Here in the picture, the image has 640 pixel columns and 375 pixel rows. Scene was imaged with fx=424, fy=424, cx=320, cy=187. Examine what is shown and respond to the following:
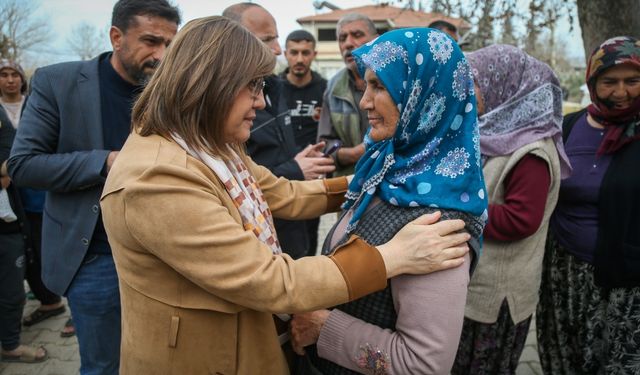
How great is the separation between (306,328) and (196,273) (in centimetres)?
56

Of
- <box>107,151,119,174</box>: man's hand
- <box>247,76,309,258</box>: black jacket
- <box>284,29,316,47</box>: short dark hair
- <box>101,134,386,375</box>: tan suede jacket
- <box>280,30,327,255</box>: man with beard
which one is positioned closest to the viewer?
<box>101,134,386,375</box>: tan suede jacket

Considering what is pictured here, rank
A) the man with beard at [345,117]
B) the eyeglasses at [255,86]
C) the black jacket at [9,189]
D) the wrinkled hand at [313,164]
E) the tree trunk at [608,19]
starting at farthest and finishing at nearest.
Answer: the man with beard at [345,117] → the tree trunk at [608,19] → the black jacket at [9,189] → the wrinkled hand at [313,164] → the eyeglasses at [255,86]

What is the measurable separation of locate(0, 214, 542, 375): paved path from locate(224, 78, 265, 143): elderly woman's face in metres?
2.98

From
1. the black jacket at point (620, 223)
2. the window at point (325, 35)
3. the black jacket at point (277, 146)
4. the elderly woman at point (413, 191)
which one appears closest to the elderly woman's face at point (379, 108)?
the elderly woman at point (413, 191)

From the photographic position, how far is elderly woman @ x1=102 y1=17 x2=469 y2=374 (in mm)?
1174

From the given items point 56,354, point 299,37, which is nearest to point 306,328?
point 56,354

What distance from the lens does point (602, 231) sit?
2289 millimetres

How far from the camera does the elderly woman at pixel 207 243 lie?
117 centimetres

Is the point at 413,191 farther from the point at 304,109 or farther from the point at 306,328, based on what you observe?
the point at 304,109

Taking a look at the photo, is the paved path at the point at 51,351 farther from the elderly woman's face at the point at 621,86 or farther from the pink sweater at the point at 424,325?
the elderly woman's face at the point at 621,86

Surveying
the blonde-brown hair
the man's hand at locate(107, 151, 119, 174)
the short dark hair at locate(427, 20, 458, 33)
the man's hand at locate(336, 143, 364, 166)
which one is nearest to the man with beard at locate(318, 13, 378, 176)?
the man's hand at locate(336, 143, 364, 166)

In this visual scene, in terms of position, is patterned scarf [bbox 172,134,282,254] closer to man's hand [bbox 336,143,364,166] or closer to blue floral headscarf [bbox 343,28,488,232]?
blue floral headscarf [bbox 343,28,488,232]

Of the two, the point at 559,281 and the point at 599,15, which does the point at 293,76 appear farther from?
the point at 559,281

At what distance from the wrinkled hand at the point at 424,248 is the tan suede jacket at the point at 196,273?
5cm
